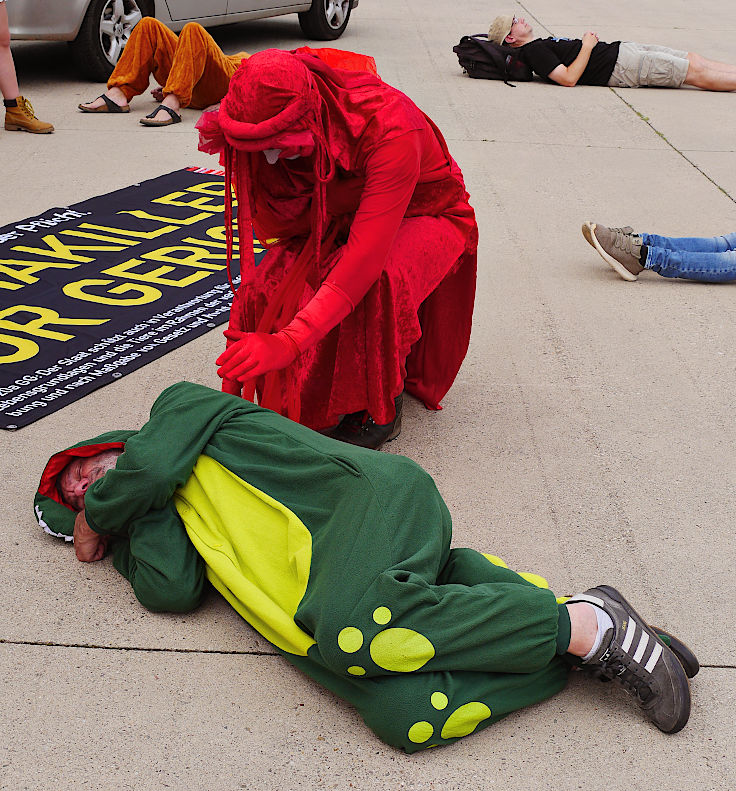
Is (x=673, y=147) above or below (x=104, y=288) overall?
below

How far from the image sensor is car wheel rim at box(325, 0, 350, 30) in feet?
31.3

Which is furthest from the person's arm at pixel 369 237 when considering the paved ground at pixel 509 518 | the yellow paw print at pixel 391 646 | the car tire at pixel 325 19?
the car tire at pixel 325 19

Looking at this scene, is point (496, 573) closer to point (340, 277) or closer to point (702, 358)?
point (340, 277)

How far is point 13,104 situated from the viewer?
613cm

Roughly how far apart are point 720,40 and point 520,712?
34.3 ft

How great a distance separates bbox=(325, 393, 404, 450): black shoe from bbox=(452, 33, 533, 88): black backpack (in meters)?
5.98

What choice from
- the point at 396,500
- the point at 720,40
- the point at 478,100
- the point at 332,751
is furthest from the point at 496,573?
the point at 720,40

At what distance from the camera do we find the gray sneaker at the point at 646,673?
1919 mm

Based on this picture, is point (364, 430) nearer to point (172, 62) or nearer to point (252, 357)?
point (252, 357)

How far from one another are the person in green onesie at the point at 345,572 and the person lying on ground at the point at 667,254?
8.19 feet

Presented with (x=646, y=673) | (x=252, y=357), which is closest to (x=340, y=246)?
(x=252, y=357)

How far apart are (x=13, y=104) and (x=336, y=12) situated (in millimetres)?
4464

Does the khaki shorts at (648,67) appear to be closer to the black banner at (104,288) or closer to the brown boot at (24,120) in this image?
the black banner at (104,288)

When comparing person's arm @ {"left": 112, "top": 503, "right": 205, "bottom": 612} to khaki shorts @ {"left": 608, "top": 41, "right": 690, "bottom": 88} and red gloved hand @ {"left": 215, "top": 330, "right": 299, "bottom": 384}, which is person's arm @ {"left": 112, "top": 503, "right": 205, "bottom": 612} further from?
khaki shorts @ {"left": 608, "top": 41, "right": 690, "bottom": 88}
